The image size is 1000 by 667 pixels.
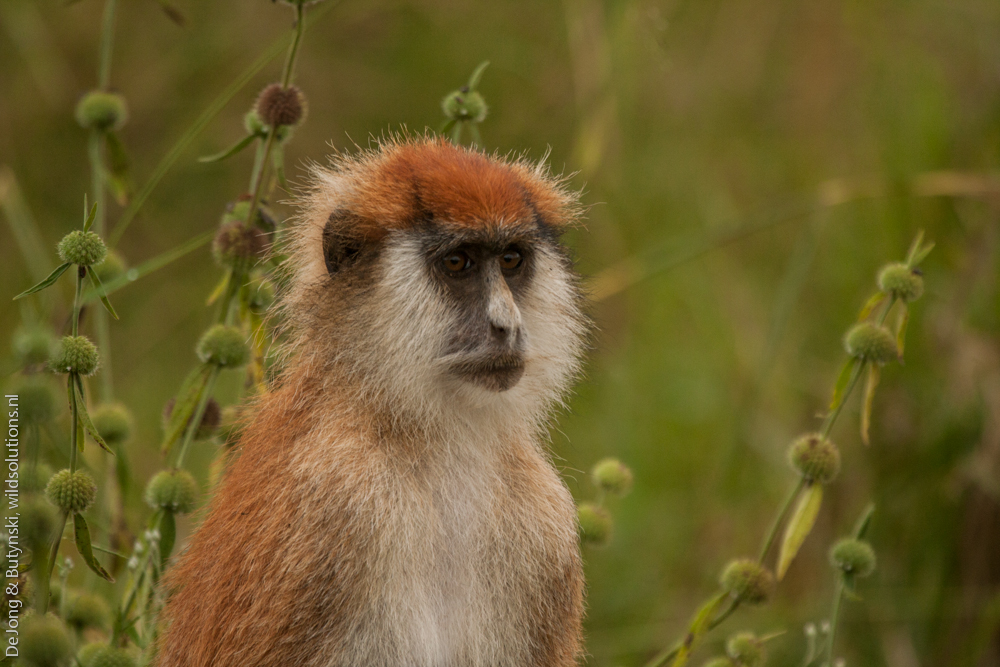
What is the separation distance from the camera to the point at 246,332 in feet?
8.17

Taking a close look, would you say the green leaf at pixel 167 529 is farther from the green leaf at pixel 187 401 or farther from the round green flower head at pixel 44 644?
the round green flower head at pixel 44 644

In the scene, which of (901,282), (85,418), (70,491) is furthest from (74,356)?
(901,282)

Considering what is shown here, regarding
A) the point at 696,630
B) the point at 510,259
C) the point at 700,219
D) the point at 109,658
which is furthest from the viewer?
the point at 700,219

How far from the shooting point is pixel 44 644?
1.67 metres

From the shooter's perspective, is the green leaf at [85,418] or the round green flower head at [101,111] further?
the round green flower head at [101,111]

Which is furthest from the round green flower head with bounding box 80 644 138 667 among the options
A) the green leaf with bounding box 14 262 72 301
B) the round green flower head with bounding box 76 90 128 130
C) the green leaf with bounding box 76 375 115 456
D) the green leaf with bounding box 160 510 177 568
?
the round green flower head with bounding box 76 90 128 130

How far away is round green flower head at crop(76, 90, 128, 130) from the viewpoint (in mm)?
2533

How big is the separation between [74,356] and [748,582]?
1.44m

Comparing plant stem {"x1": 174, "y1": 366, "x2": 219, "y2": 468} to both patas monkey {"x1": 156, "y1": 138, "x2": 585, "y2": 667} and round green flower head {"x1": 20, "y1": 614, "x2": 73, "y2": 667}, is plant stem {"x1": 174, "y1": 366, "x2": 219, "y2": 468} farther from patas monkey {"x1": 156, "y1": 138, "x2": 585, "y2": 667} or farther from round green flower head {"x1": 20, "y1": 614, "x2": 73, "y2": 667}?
round green flower head {"x1": 20, "y1": 614, "x2": 73, "y2": 667}

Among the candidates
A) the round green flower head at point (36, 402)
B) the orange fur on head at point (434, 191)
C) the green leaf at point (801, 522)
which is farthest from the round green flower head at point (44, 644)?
the green leaf at point (801, 522)

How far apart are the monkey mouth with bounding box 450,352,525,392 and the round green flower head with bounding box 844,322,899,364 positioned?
708 mm

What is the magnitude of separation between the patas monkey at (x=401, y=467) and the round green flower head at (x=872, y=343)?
2.28 feet

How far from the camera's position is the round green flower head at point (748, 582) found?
2.36 m

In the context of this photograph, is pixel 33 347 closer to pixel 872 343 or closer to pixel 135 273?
pixel 135 273
